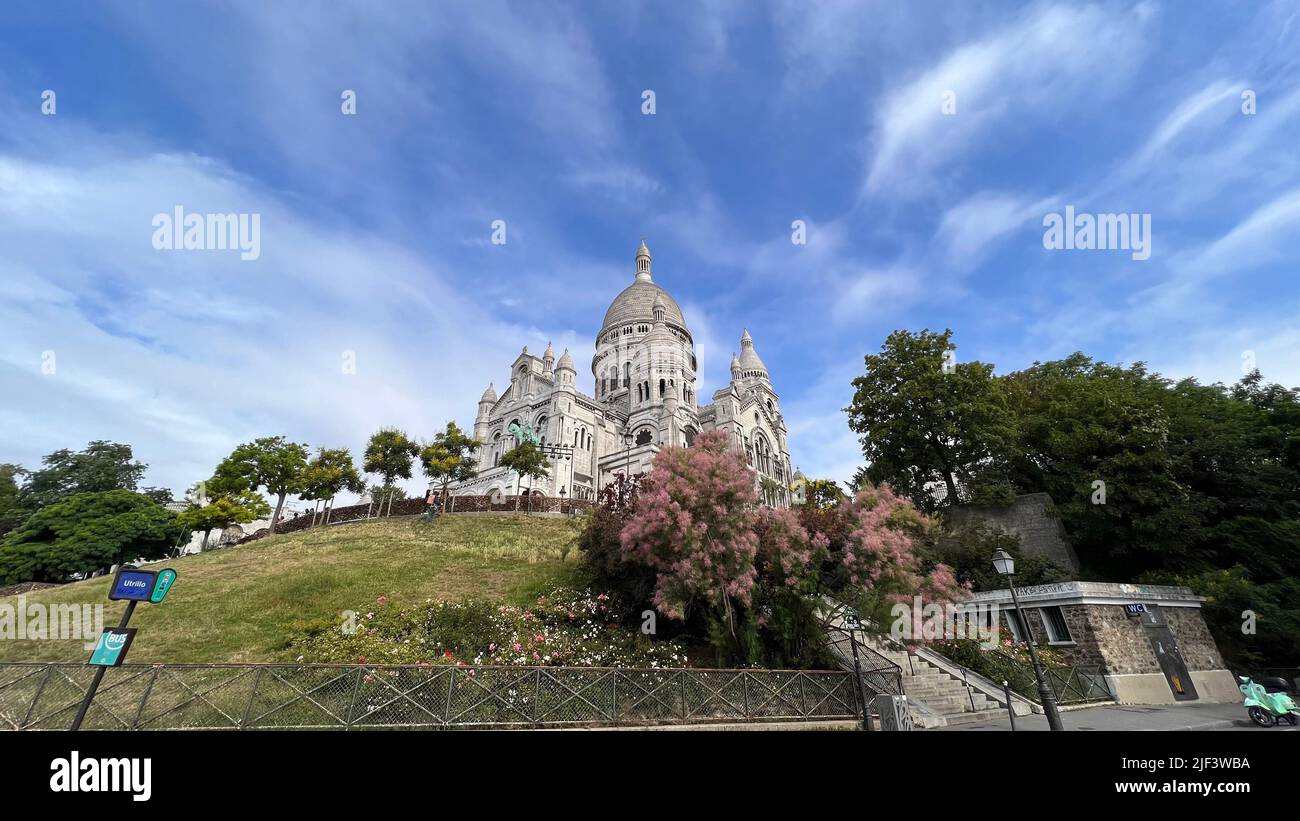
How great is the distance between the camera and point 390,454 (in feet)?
117

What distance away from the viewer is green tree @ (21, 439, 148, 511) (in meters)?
48.7

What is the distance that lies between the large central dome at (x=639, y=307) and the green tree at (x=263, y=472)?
44924 millimetres

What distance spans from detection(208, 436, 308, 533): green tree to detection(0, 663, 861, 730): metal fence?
1119 inches

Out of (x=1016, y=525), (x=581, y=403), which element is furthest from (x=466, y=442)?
(x=1016, y=525)

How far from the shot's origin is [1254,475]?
72.4 feet

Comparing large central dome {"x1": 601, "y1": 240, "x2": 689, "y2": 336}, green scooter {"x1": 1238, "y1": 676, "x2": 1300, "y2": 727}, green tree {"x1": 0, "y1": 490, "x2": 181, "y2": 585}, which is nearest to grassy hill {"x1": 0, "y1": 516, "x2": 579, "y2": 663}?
green tree {"x1": 0, "y1": 490, "x2": 181, "y2": 585}

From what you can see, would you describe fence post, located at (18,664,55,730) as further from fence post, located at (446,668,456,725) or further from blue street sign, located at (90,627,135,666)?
fence post, located at (446,668,456,725)

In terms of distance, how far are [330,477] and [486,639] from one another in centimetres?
2760

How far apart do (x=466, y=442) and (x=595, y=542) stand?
2182 centimetres

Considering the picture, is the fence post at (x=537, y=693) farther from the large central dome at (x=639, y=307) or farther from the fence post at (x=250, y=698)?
the large central dome at (x=639, y=307)

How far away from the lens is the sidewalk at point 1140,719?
40.4ft

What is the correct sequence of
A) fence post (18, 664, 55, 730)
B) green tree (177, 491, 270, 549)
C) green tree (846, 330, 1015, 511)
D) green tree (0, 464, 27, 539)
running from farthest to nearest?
green tree (0, 464, 27, 539), green tree (177, 491, 270, 549), green tree (846, 330, 1015, 511), fence post (18, 664, 55, 730)

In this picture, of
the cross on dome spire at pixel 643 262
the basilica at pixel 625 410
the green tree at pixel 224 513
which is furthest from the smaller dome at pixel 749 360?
the green tree at pixel 224 513

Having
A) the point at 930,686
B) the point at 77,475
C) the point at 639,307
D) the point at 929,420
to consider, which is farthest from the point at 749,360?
the point at 77,475
